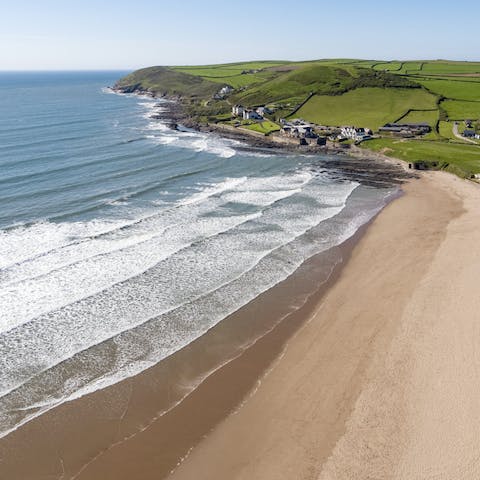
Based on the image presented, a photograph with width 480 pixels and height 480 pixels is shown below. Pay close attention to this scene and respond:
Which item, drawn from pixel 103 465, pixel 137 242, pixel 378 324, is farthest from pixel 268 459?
pixel 137 242

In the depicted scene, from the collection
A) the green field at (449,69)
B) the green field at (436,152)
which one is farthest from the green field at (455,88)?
the green field at (436,152)

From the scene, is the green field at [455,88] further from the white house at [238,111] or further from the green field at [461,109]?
the white house at [238,111]

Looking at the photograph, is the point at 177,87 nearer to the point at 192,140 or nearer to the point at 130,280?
the point at 192,140

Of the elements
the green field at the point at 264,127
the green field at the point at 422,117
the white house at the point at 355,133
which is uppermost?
the green field at the point at 422,117

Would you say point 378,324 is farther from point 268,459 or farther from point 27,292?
point 27,292

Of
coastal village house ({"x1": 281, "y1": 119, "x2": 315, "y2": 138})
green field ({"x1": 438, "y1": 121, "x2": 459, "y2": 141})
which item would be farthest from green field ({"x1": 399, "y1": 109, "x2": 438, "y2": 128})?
coastal village house ({"x1": 281, "y1": 119, "x2": 315, "y2": 138})

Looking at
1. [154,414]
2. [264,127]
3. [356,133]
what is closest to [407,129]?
[356,133]

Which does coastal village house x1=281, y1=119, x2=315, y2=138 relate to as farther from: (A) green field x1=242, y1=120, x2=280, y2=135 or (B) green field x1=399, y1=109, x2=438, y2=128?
(B) green field x1=399, y1=109, x2=438, y2=128
